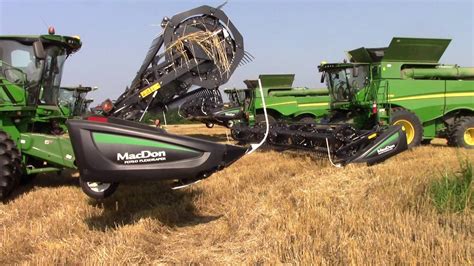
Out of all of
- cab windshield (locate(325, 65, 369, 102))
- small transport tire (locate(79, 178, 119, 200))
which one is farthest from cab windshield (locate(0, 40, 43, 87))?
cab windshield (locate(325, 65, 369, 102))

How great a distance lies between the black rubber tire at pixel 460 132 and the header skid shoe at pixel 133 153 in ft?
23.5

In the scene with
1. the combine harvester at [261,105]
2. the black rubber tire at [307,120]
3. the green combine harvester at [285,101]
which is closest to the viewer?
the black rubber tire at [307,120]

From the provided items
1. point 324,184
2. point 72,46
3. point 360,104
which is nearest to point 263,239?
point 324,184

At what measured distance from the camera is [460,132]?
29.9 ft

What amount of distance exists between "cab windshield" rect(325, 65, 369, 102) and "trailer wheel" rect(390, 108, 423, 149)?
103 cm

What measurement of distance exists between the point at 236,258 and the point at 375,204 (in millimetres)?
1328

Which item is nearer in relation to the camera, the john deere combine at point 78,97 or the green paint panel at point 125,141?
the green paint panel at point 125,141

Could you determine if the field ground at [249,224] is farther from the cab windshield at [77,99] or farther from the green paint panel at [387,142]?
the cab windshield at [77,99]

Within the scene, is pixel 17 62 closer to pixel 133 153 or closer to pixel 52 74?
pixel 52 74

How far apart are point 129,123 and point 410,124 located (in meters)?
6.53

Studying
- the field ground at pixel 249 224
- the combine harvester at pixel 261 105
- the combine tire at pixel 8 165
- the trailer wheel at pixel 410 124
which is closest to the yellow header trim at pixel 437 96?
the trailer wheel at pixel 410 124

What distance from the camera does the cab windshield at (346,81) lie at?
9422 mm

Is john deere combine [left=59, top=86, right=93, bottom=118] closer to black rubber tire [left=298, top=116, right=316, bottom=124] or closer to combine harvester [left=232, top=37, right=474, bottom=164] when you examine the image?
combine harvester [left=232, top=37, right=474, bottom=164]

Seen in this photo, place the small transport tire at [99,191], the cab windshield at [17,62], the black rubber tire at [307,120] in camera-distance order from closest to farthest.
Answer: the small transport tire at [99,191]
the cab windshield at [17,62]
the black rubber tire at [307,120]
